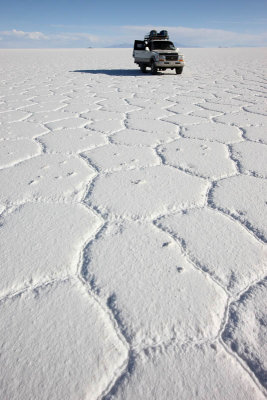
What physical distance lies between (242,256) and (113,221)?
1.81 feet

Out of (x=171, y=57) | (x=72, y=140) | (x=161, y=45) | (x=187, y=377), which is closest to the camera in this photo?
(x=187, y=377)

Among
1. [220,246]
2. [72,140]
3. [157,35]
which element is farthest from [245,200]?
[157,35]

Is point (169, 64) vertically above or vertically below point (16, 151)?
above

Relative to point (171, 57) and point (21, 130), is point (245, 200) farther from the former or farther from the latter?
point (171, 57)

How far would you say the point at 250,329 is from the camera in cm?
81

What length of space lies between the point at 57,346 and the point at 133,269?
0.36 metres

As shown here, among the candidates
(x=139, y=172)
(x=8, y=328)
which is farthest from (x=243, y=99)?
(x=8, y=328)

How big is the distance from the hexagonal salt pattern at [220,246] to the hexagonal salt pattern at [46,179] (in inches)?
22.6

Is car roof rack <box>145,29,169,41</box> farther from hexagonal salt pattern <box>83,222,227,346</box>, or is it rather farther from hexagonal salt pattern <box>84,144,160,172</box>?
hexagonal salt pattern <box>83,222,227,346</box>

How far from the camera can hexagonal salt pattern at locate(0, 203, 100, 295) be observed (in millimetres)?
1003

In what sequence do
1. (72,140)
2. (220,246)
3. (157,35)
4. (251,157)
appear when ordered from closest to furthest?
(220,246) < (251,157) < (72,140) < (157,35)

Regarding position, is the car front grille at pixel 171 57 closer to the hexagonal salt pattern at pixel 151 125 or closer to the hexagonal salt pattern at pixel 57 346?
the hexagonal salt pattern at pixel 151 125

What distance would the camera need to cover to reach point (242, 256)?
1.08 m

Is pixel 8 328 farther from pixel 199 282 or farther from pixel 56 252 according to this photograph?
pixel 199 282
